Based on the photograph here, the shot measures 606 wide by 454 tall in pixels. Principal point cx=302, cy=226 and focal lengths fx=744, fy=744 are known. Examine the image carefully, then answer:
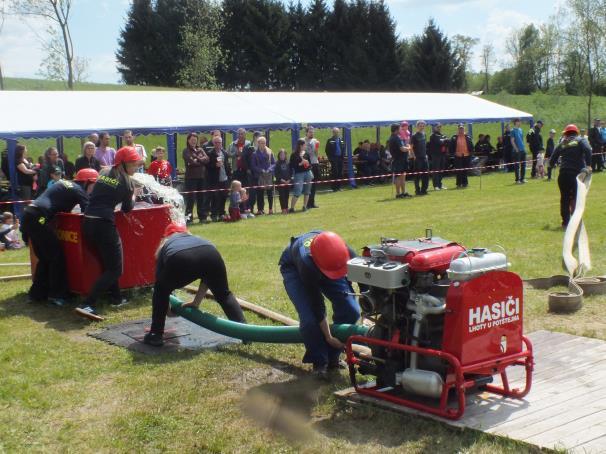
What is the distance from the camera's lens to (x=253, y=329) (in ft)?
22.1

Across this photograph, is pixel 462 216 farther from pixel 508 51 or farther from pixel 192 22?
pixel 508 51

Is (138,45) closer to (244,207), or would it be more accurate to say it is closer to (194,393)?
(244,207)

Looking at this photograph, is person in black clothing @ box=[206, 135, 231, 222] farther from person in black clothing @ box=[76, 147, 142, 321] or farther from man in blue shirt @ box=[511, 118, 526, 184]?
man in blue shirt @ box=[511, 118, 526, 184]

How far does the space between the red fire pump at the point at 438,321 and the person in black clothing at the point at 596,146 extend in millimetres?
23606

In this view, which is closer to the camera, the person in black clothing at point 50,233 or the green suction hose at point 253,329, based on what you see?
the green suction hose at point 253,329

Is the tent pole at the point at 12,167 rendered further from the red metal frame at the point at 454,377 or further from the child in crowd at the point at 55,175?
the red metal frame at the point at 454,377

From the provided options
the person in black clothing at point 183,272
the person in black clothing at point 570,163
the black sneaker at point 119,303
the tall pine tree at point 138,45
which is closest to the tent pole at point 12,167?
the black sneaker at point 119,303

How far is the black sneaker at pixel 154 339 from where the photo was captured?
7.17 m

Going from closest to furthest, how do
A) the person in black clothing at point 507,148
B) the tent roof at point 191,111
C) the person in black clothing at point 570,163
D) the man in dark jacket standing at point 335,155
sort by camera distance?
the person in black clothing at point 570,163
the tent roof at point 191,111
the man in dark jacket standing at point 335,155
the person in black clothing at point 507,148

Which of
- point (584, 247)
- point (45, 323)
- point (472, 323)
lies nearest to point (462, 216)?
point (584, 247)

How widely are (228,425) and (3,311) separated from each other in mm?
4690

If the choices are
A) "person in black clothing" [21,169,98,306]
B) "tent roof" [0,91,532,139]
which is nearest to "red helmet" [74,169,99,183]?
"person in black clothing" [21,169,98,306]

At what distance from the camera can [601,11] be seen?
45.4m

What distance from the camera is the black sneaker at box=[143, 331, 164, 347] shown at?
717cm
